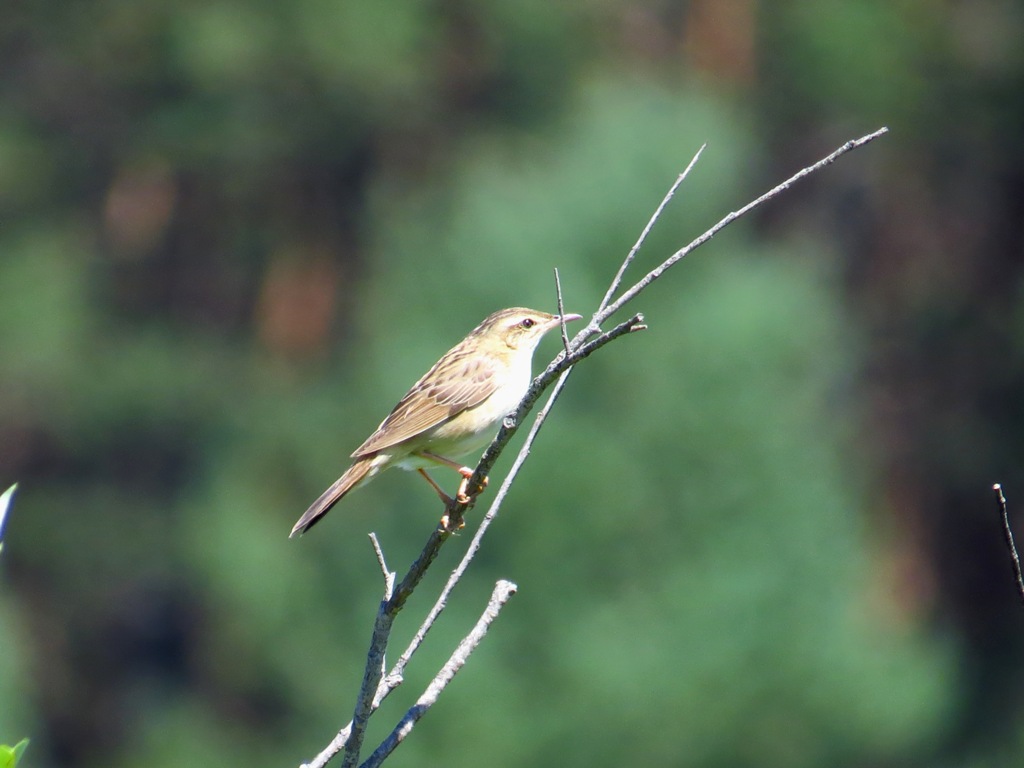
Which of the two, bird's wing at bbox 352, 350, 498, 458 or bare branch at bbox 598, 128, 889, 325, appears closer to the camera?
bare branch at bbox 598, 128, 889, 325

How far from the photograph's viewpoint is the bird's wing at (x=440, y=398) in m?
6.54

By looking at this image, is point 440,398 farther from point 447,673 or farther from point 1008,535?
point 1008,535

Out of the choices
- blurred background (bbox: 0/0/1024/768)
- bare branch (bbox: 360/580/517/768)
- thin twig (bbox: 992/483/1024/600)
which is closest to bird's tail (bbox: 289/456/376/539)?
bare branch (bbox: 360/580/517/768)

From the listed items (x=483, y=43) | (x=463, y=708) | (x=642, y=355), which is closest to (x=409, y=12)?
(x=483, y=43)

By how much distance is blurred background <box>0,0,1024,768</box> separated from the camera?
789 inches

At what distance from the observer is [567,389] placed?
2003 centimetres

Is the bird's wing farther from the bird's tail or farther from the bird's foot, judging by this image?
the bird's foot

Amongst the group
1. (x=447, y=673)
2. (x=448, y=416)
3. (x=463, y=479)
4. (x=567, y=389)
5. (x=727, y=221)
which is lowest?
(x=567, y=389)

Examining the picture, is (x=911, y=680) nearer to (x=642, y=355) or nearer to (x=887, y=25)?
(x=642, y=355)

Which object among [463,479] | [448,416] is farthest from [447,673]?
[448,416]

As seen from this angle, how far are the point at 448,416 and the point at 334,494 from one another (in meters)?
0.66

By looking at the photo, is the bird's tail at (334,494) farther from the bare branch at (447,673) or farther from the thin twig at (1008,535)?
the thin twig at (1008,535)

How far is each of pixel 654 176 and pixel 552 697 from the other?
25.1 ft

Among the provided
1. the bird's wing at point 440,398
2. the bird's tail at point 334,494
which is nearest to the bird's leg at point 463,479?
the bird's wing at point 440,398
